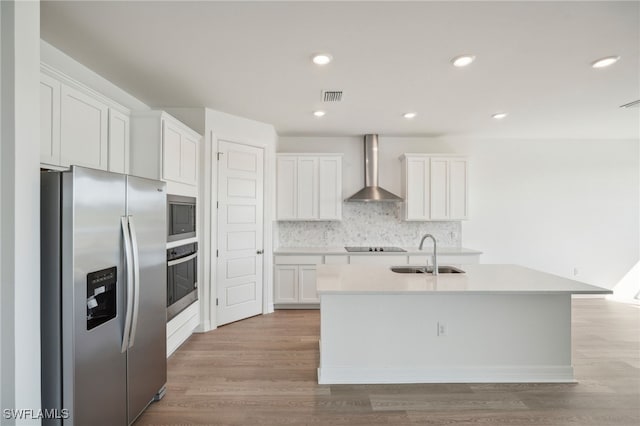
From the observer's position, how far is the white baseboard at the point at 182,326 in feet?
9.81

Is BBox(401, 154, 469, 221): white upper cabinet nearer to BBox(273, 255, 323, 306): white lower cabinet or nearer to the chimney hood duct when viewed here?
the chimney hood duct

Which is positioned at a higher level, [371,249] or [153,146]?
[153,146]

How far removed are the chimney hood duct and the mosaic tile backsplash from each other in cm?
32

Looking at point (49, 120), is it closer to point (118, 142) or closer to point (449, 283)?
point (118, 142)

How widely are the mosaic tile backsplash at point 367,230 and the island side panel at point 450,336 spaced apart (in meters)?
2.50

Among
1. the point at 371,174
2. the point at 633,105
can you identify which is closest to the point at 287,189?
the point at 371,174

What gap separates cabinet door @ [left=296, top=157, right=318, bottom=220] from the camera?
4.75 meters

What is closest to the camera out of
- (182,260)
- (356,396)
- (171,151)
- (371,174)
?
(356,396)

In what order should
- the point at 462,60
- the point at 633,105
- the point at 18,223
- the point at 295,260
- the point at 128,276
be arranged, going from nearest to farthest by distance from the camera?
Result: the point at 18,223, the point at 128,276, the point at 462,60, the point at 633,105, the point at 295,260

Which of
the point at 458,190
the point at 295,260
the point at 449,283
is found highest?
the point at 458,190

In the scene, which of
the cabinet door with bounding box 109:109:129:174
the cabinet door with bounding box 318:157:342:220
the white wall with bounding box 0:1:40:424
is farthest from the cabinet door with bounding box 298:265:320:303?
the white wall with bounding box 0:1:40:424

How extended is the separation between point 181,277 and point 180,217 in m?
0.58

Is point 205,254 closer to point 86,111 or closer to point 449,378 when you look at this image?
point 86,111

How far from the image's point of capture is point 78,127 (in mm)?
2229
